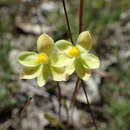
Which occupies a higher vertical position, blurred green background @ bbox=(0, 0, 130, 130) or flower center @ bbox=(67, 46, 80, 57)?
flower center @ bbox=(67, 46, 80, 57)

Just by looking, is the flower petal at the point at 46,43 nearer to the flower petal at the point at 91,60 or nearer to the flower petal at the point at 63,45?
the flower petal at the point at 63,45

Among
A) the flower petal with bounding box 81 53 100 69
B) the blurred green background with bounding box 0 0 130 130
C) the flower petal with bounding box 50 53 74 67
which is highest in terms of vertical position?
the flower petal with bounding box 50 53 74 67

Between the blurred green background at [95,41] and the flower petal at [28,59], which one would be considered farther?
the blurred green background at [95,41]

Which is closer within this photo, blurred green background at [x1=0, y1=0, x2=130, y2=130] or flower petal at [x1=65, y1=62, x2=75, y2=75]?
flower petal at [x1=65, y1=62, x2=75, y2=75]

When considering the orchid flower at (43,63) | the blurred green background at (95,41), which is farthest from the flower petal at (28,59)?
the blurred green background at (95,41)

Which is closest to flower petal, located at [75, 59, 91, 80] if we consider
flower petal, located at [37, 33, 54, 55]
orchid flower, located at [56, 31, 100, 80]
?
orchid flower, located at [56, 31, 100, 80]

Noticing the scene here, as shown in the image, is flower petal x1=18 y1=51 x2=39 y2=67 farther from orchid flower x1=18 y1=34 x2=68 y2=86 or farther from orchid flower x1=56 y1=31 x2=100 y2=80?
orchid flower x1=56 y1=31 x2=100 y2=80

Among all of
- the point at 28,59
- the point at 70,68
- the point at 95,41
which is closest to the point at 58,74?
the point at 70,68
